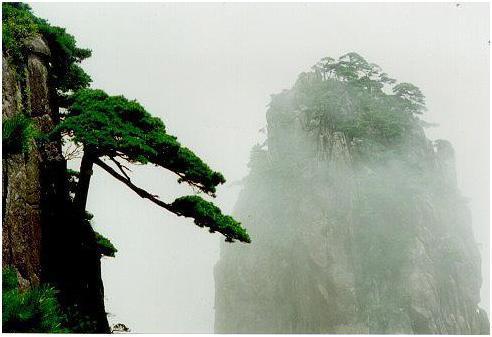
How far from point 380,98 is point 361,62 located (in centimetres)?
337

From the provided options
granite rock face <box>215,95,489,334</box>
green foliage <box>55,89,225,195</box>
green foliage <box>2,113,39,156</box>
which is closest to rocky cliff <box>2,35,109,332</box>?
green foliage <box>55,89,225,195</box>

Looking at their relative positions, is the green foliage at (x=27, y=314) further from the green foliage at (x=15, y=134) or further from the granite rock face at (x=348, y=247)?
the granite rock face at (x=348, y=247)

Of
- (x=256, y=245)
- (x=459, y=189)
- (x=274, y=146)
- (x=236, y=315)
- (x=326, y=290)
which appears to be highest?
(x=274, y=146)

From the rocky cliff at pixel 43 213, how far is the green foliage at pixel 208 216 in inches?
84.5

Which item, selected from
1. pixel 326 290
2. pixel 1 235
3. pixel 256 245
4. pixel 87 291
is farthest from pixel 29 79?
pixel 256 245

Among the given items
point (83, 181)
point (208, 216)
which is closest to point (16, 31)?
point (83, 181)

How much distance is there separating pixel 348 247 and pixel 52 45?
24279mm

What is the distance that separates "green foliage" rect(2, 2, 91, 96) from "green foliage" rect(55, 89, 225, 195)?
5.22ft

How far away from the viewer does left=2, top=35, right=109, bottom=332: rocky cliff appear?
20.3ft

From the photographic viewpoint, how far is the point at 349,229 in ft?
95.8

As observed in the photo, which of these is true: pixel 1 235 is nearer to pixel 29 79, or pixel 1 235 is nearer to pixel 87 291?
pixel 87 291

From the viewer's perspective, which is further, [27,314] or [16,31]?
[16,31]

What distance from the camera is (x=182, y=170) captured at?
7113 millimetres

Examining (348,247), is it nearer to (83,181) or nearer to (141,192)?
(141,192)
